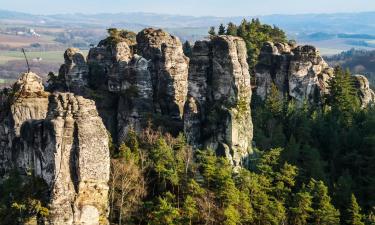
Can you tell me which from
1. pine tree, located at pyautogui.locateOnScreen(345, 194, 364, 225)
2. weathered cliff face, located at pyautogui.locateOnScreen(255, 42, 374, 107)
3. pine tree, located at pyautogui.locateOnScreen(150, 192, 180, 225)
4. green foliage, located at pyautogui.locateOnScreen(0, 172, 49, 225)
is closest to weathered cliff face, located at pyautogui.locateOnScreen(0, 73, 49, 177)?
green foliage, located at pyautogui.locateOnScreen(0, 172, 49, 225)

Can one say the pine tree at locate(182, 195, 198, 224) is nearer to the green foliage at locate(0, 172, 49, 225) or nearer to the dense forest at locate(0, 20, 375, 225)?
the dense forest at locate(0, 20, 375, 225)

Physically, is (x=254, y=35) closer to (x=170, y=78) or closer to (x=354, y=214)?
(x=170, y=78)

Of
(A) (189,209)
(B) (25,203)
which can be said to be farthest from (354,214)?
(B) (25,203)

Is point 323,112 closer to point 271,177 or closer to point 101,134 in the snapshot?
point 271,177

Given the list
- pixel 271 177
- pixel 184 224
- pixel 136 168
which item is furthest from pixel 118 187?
pixel 271 177

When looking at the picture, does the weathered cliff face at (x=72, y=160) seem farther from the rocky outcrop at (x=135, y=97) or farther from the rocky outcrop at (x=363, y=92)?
the rocky outcrop at (x=363, y=92)
